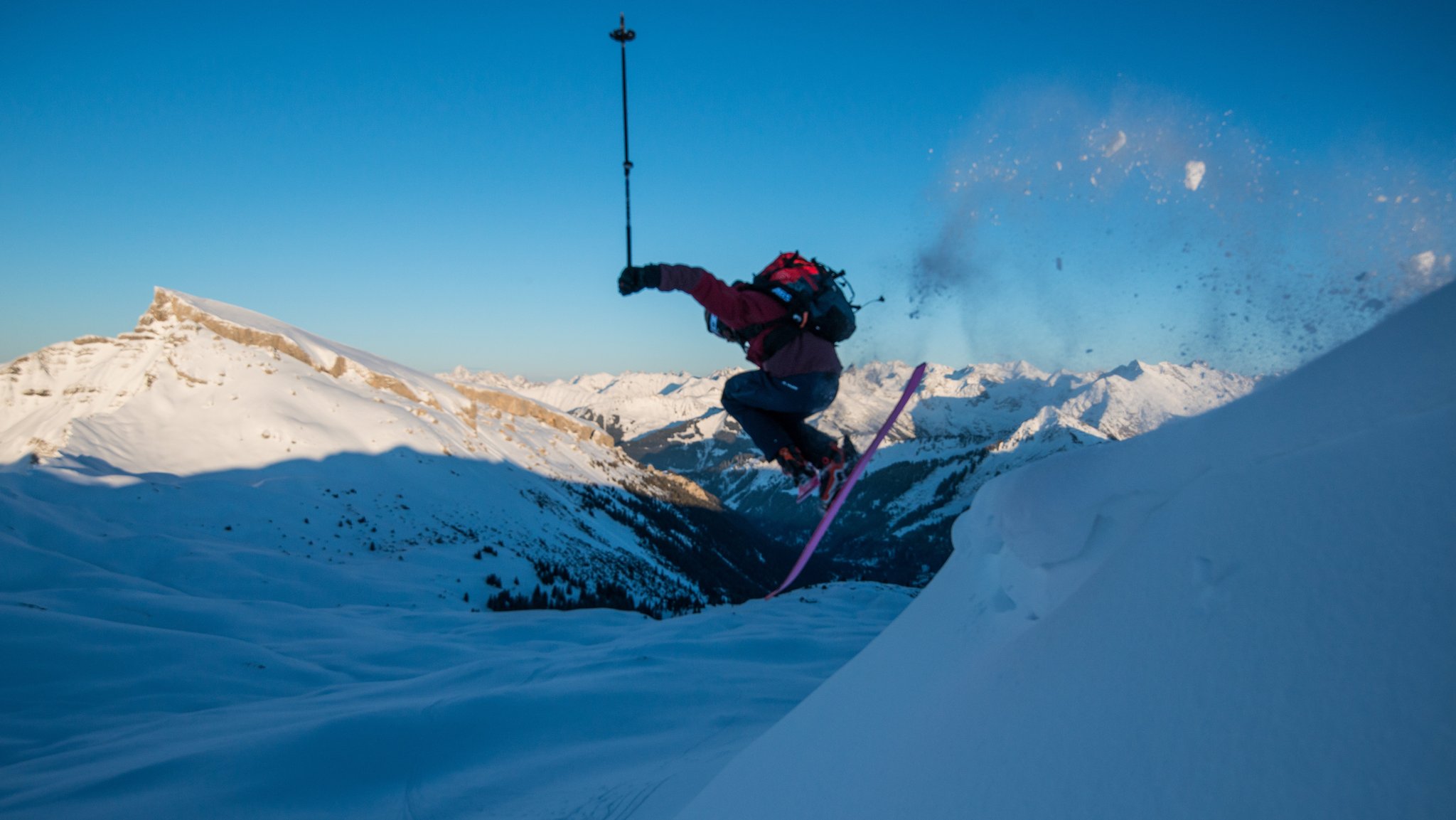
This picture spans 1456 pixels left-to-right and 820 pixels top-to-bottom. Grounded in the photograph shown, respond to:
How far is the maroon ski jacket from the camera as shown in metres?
5.76

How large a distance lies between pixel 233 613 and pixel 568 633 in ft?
24.8

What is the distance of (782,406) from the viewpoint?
6992 millimetres

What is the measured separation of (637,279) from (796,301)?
5.64ft

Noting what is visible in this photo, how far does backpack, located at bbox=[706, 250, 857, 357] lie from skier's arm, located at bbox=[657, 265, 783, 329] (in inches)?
3.3

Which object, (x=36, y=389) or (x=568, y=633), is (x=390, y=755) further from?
(x=36, y=389)

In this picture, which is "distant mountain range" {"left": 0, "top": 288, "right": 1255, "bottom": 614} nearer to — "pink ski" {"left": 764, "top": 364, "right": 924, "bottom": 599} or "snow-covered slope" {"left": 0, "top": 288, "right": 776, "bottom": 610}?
"snow-covered slope" {"left": 0, "top": 288, "right": 776, "bottom": 610}

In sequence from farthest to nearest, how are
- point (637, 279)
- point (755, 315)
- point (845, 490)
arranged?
point (845, 490) → point (755, 315) → point (637, 279)

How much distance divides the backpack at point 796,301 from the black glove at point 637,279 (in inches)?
35.0

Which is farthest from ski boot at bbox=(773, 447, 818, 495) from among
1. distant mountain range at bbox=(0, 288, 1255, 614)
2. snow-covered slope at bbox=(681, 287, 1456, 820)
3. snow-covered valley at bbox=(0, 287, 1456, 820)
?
snow-covered slope at bbox=(681, 287, 1456, 820)

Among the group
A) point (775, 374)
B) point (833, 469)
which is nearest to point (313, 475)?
point (833, 469)

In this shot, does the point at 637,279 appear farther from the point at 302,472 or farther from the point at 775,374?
the point at 302,472

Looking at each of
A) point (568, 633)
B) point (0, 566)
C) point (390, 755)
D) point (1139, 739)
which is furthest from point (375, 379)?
point (1139, 739)

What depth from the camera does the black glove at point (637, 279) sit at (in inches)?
217

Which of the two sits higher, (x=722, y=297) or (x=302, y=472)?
(x=722, y=297)
